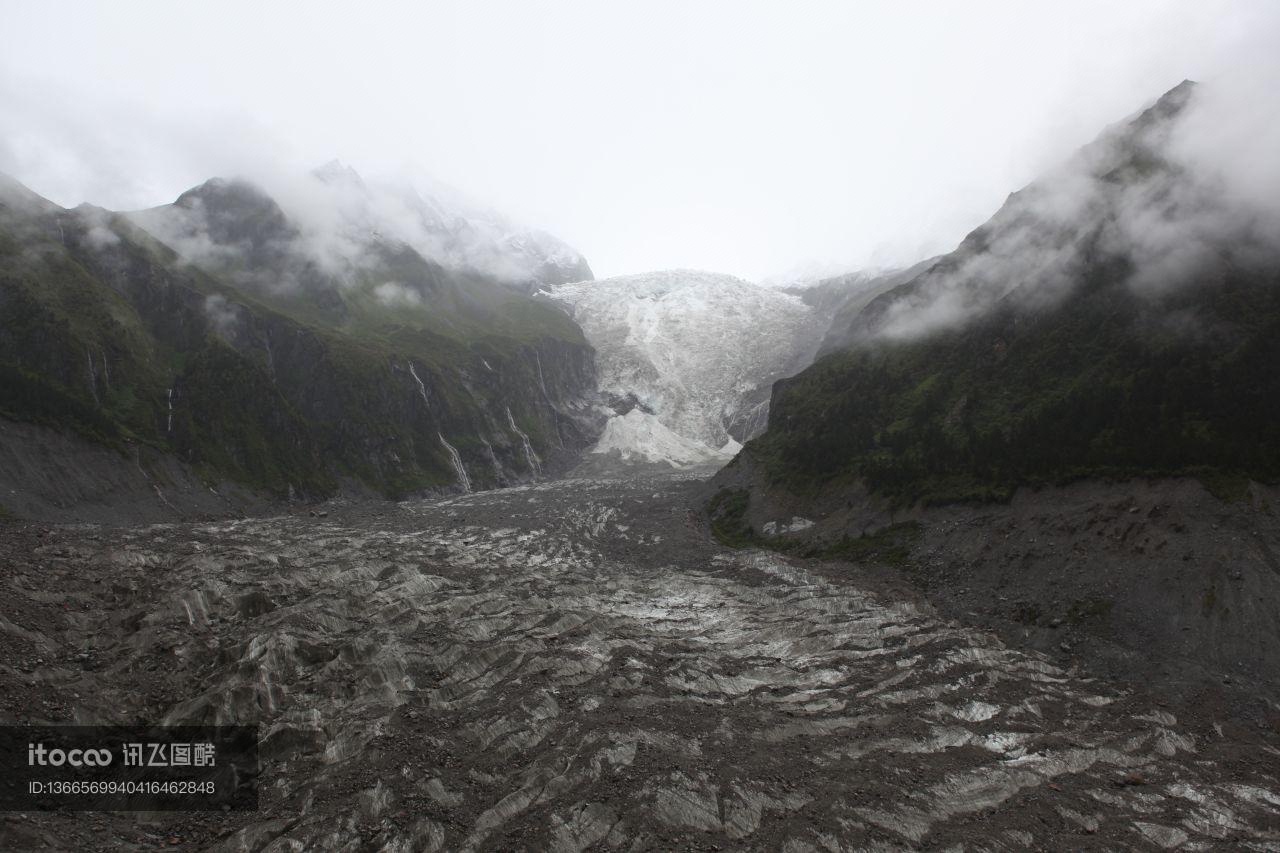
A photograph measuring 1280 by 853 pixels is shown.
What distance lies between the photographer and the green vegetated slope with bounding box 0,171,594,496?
3029 inches

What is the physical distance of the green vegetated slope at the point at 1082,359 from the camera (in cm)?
3762

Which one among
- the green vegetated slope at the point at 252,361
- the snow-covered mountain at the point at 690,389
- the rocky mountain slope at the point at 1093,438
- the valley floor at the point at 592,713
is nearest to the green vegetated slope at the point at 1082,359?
the rocky mountain slope at the point at 1093,438

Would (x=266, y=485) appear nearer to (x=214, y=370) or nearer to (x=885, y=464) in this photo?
(x=214, y=370)

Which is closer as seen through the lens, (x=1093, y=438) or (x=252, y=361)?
(x=1093, y=438)

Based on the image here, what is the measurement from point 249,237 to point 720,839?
159818 mm

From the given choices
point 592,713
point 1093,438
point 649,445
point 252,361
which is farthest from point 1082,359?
point 252,361

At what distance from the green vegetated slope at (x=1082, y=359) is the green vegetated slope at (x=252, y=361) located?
63052 mm

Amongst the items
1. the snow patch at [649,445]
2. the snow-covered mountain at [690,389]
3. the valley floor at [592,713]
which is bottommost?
the valley floor at [592,713]

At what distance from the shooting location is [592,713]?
25641 millimetres

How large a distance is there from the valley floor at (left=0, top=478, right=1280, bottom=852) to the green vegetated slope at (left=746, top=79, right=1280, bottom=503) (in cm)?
1430

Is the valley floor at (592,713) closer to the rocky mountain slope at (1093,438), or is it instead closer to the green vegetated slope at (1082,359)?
the rocky mountain slope at (1093,438)

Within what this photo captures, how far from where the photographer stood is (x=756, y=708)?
2711cm

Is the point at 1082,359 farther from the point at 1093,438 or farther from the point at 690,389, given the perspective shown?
the point at 690,389

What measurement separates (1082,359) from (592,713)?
137ft
